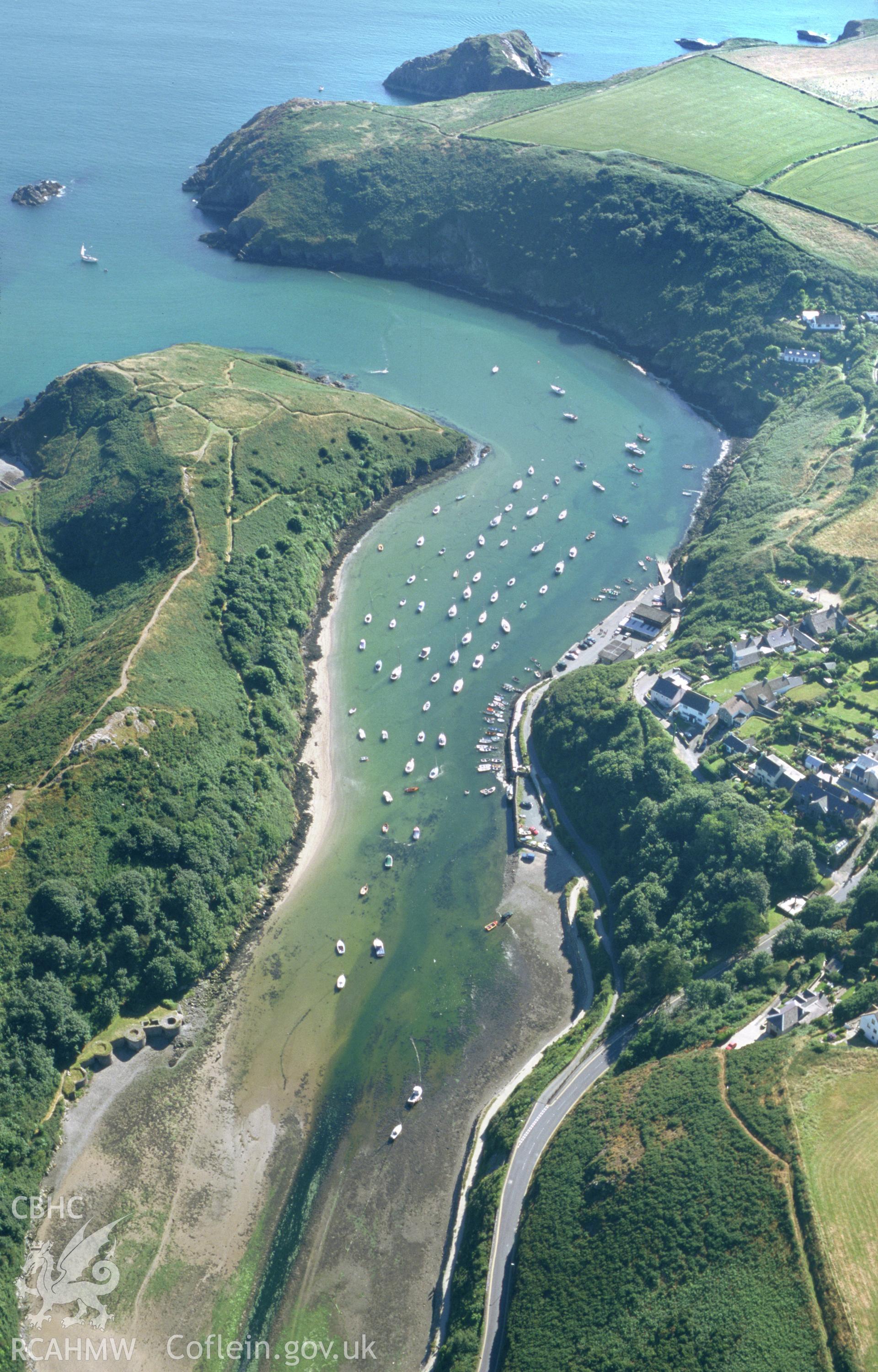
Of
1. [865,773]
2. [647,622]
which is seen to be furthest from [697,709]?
[647,622]

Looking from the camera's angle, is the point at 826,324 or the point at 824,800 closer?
the point at 824,800

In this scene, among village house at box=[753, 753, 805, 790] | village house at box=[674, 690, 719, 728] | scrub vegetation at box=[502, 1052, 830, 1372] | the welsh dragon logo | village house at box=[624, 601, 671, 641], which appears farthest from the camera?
village house at box=[624, 601, 671, 641]

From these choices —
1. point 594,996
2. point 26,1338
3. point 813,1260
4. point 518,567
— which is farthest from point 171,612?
point 813,1260

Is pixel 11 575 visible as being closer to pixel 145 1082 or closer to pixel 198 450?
pixel 198 450

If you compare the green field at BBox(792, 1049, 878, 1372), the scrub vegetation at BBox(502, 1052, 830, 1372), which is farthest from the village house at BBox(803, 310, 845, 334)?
the scrub vegetation at BBox(502, 1052, 830, 1372)

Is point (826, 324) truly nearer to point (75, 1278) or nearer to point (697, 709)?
point (697, 709)

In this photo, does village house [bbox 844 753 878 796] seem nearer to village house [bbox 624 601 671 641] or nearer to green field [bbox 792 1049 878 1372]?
green field [bbox 792 1049 878 1372]
